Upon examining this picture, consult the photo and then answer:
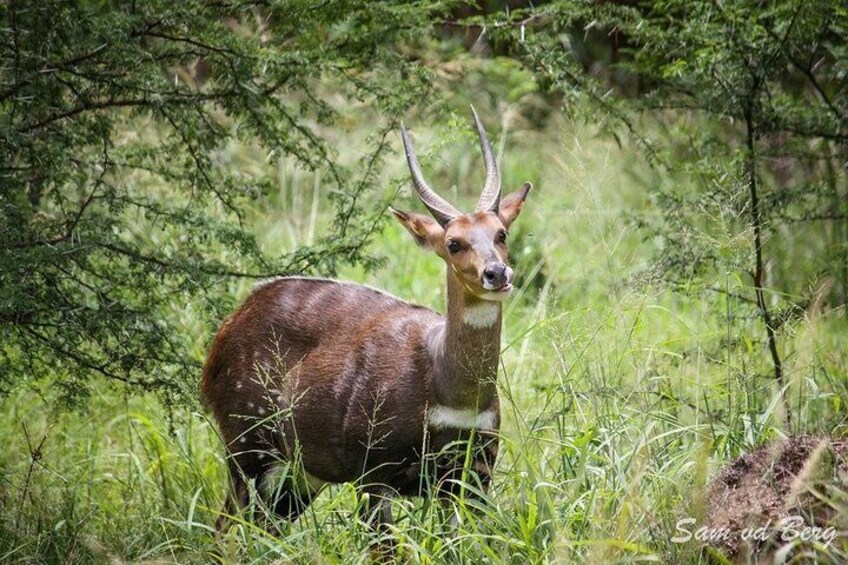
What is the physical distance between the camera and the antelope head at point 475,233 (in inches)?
199

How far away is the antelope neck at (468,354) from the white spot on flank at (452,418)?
0.06 feet

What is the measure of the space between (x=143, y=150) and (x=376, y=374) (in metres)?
1.81

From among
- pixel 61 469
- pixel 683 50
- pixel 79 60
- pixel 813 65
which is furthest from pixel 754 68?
pixel 61 469

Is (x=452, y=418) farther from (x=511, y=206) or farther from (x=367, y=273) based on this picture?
(x=367, y=273)

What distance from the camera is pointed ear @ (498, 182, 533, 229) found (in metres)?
5.52

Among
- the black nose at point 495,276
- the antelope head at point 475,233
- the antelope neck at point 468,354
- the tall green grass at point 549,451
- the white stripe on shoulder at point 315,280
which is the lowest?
the tall green grass at point 549,451

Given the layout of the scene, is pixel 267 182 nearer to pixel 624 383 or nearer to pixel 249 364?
pixel 249 364

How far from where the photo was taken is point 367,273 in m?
6.38

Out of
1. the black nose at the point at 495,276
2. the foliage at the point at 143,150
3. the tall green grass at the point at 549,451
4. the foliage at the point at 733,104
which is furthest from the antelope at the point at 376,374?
the foliage at the point at 733,104

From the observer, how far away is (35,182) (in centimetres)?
617

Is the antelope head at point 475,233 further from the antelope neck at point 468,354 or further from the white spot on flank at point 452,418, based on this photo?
the white spot on flank at point 452,418

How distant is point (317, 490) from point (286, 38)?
8.36 ft

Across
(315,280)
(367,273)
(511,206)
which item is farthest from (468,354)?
(367,273)

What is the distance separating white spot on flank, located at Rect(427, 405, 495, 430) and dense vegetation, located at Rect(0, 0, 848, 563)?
0.16m
